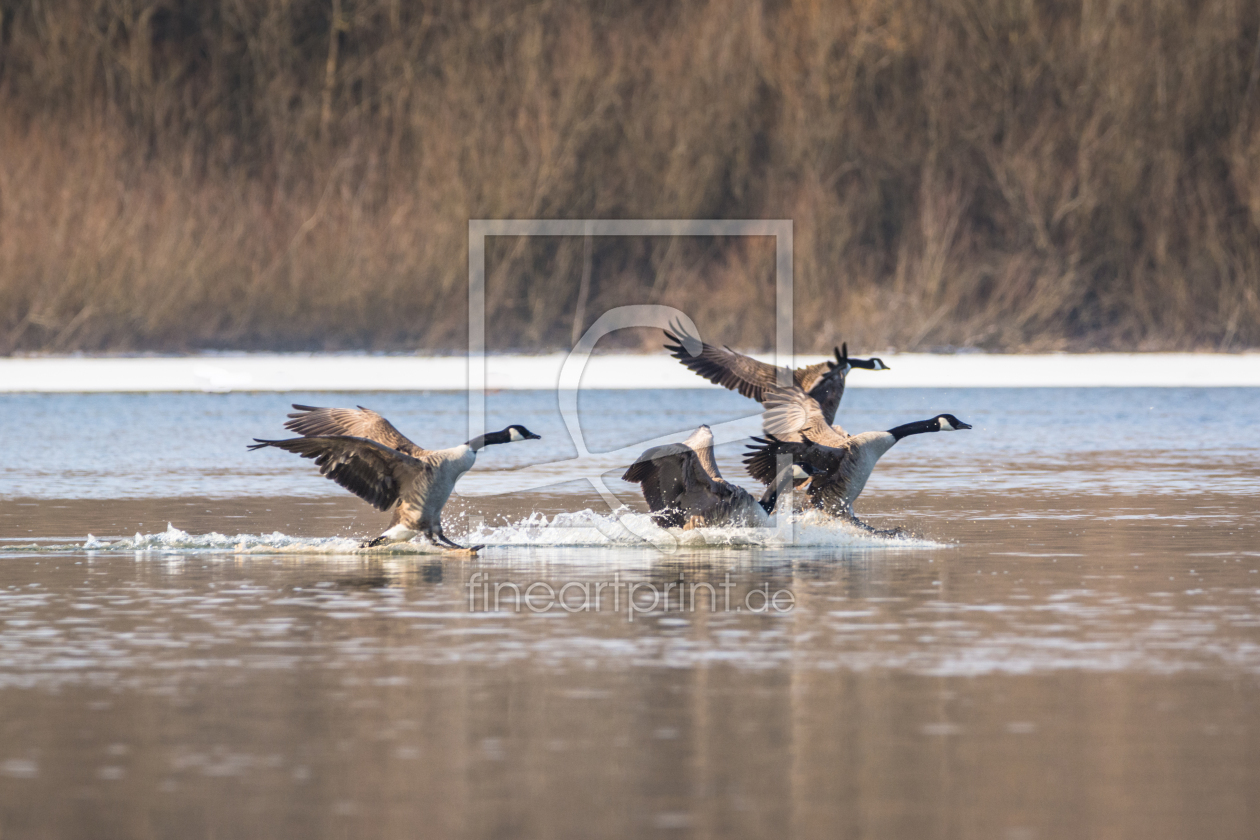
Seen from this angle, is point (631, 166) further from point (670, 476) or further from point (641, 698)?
point (641, 698)

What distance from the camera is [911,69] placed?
28109mm

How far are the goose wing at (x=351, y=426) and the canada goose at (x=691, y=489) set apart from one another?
3.82ft

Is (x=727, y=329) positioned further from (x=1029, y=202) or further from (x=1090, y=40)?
(x=1090, y=40)

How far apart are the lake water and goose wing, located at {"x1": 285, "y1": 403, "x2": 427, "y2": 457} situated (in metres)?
0.56

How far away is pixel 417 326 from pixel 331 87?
16.3 feet

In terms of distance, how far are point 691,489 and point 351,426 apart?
1.74 metres

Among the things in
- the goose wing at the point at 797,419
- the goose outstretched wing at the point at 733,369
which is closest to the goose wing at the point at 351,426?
the goose wing at the point at 797,419

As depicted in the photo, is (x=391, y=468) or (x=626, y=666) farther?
(x=391, y=468)

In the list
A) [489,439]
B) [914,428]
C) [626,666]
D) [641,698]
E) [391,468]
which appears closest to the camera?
[641,698]

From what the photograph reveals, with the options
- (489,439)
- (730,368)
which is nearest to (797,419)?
(730,368)

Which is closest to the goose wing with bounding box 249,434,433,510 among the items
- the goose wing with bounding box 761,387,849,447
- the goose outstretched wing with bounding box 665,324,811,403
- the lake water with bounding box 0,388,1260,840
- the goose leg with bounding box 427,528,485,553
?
the goose leg with bounding box 427,528,485,553

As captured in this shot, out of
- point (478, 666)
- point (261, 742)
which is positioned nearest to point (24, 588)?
point (478, 666)

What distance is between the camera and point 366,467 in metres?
10.4

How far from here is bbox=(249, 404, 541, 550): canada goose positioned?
33.5 feet
